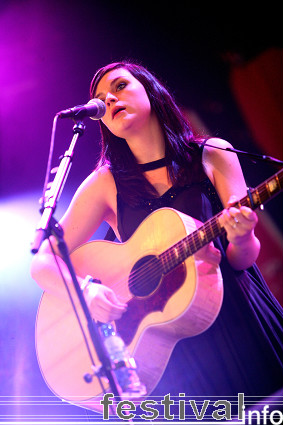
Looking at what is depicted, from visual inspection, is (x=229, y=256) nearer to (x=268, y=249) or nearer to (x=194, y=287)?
(x=194, y=287)

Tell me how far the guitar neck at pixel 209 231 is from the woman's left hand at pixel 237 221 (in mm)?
27

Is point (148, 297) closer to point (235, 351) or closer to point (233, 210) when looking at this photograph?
point (235, 351)

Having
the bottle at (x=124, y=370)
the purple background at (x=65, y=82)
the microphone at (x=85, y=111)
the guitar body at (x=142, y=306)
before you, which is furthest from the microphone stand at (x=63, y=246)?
the purple background at (x=65, y=82)

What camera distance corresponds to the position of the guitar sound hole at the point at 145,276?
1.74 metres

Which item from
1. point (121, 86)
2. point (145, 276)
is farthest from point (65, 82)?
point (145, 276)

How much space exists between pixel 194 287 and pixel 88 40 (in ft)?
7.52

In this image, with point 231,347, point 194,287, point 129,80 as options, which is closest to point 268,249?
point 231,347

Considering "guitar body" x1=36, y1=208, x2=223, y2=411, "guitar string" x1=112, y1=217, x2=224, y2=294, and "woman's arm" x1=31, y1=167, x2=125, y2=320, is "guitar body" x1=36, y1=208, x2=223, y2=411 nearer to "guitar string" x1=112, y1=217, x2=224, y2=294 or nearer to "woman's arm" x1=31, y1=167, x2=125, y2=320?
"guitar string" x1=112, y1=217, x2=224, y2=294

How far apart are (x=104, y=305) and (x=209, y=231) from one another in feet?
1.85

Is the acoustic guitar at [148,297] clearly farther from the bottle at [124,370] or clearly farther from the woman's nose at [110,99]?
the woman's nose at [110,99]

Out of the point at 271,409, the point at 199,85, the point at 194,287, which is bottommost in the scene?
the point at 271,409

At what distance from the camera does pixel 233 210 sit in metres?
1.55

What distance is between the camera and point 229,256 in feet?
5.93

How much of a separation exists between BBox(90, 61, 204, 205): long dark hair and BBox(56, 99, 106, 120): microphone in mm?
406
